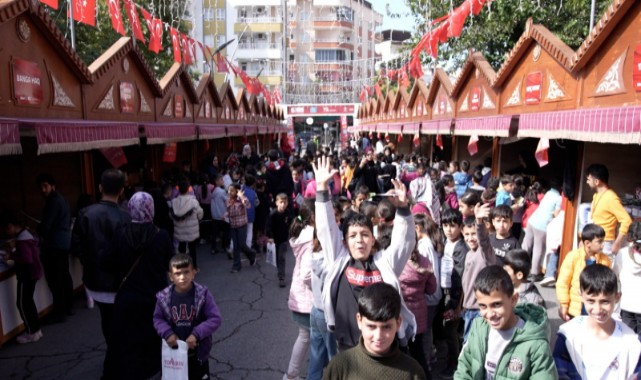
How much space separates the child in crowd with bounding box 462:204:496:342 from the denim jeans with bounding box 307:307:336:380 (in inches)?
44.9

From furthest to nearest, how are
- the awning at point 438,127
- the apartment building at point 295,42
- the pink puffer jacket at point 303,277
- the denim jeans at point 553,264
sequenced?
the apartment building at point 295,42, the awning at point 438,127, the denim jeans at point 553,264, the pink puffer jacket at point 303,277

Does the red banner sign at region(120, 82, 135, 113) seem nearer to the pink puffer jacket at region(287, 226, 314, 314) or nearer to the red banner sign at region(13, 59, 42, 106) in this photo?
the red banner sign at region(13, 59, 42, 106)

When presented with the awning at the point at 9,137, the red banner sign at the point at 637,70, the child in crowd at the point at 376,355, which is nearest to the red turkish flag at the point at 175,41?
the awning at the point at 9,137

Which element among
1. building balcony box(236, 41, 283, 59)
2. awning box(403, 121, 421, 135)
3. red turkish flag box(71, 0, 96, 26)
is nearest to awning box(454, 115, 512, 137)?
awning box(403, 121, 421, 135)

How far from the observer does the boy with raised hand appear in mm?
2408

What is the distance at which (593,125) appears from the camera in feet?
17.4

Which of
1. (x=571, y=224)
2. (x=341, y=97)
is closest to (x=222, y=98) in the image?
(x=571, y=224)

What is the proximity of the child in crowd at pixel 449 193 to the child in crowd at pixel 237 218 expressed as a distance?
3377 mm

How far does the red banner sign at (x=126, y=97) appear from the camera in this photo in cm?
830

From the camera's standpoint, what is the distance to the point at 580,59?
6.67m

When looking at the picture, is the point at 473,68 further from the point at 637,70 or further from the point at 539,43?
the point at 637,70

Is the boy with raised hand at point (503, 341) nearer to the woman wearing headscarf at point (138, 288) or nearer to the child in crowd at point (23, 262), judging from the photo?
the woman wearing headscarf at point (138, 288)

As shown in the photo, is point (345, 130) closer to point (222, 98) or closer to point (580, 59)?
point (222, 98)

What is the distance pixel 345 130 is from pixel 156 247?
117ft
